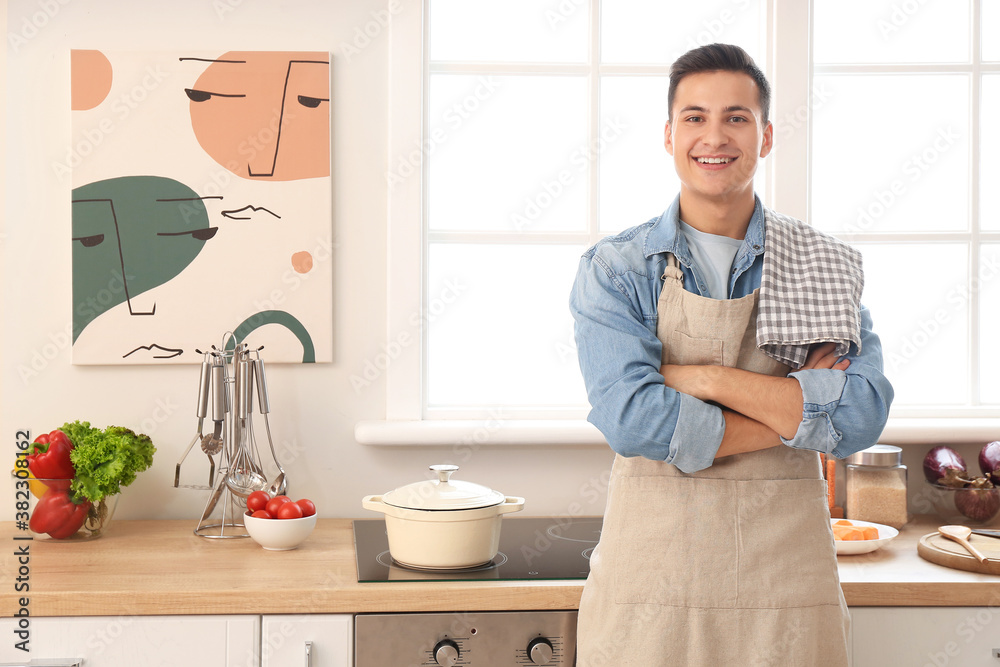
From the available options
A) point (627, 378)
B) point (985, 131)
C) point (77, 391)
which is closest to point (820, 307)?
point (627, 378)

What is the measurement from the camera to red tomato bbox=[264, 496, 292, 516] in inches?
69.2

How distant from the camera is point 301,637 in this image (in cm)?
150

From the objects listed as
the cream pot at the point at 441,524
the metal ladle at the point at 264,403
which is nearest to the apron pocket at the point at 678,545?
the cream pot at the point at 441,524

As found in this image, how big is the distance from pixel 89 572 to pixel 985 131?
2.51 m

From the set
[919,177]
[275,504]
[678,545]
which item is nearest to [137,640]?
[275,504]

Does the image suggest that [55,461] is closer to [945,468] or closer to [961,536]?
[961,536]

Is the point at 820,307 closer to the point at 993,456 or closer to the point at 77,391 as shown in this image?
the point at 993,456

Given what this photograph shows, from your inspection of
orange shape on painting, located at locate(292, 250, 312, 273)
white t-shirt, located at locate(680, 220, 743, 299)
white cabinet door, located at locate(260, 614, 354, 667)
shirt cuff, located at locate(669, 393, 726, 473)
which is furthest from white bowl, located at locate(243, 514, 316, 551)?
white t-shirt, located at locate(680, 220, 743, 299)

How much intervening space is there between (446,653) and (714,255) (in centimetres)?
87

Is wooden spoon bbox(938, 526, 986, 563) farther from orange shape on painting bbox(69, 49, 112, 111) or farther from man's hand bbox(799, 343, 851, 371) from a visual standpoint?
orange shape on painting bbox(69, 49, 112, 111)

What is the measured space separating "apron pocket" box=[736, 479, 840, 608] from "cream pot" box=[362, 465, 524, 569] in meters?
0.50

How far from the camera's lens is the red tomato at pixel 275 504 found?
1758 mm

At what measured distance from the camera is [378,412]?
6.95ft

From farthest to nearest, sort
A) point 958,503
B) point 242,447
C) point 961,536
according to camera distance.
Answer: point 958,503 → point 242,447 → point 961,536
